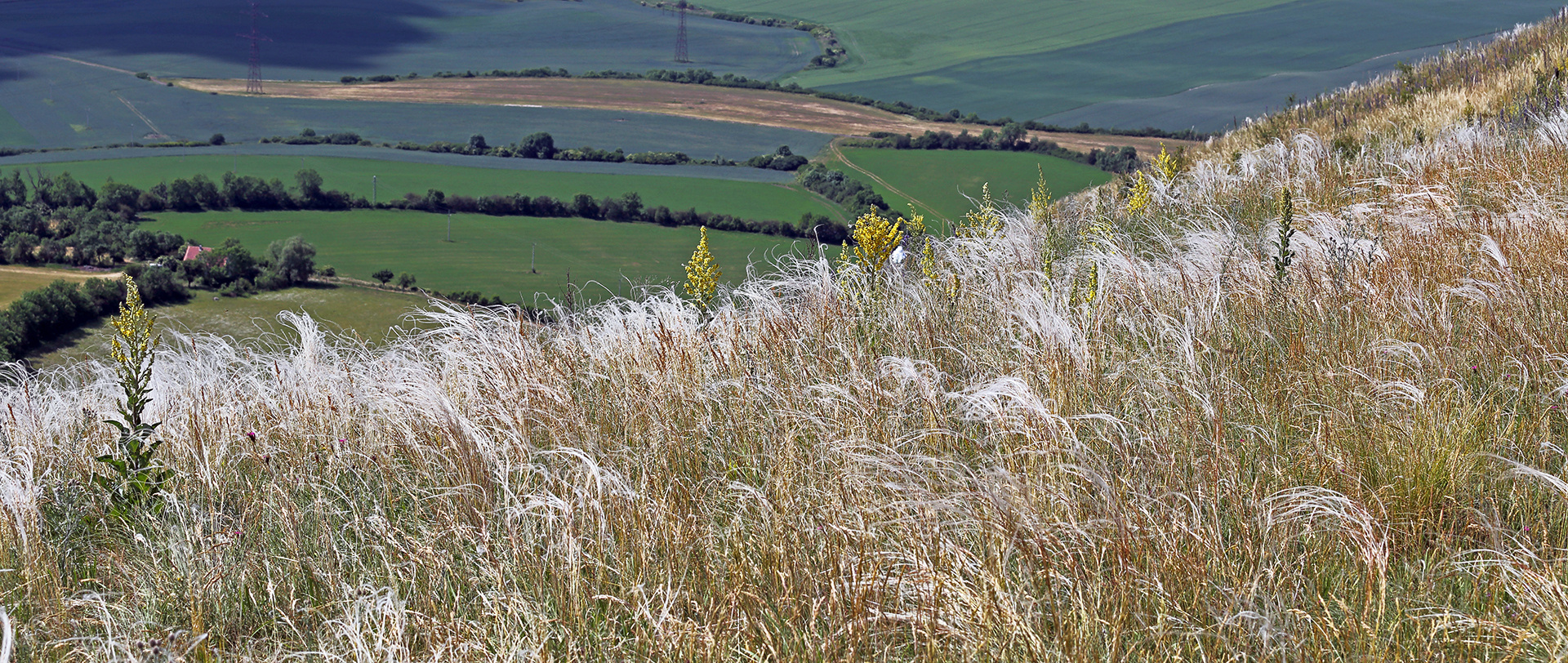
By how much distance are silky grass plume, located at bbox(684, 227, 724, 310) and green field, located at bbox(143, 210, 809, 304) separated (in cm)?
4267

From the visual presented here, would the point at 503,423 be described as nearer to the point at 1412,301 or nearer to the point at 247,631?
the point at 247,631

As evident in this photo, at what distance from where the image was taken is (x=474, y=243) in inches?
2515

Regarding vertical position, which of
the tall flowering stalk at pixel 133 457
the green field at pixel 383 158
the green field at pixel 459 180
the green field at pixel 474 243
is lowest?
the green field at pixel 474 243

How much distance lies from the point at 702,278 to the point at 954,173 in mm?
66137

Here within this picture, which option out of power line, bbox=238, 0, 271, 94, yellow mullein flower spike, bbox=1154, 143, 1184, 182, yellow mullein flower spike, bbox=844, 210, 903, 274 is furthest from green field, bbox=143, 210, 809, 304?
power line, bbox=238, 0, 271, 94

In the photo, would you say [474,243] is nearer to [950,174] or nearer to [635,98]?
[950,174]

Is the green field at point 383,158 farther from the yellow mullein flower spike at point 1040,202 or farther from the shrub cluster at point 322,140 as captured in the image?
the yellow mullein flower spike at point 1040,202

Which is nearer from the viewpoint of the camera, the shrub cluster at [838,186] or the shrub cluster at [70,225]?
the shrub cluster at [838,186]

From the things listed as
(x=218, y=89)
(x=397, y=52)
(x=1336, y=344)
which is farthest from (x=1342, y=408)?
(x=397, y=52)

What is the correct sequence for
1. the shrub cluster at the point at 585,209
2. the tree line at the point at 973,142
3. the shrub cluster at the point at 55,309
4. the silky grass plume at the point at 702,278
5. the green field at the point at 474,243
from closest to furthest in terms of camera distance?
the silky grass plume at the point at 702,278 < the shrub cluster at the point at 55,309 < the green field at the point at 474,243 < the shrub cluster at the point at 585,209 < the tree line at the point at 973,142

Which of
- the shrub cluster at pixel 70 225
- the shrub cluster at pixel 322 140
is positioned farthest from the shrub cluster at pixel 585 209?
the shrub cluster at pixel 322 140

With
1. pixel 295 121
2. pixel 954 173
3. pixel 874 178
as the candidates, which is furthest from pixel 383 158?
pixel 954 173

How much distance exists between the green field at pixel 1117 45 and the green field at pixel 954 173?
13518 millimetres

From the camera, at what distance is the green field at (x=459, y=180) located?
69000 millimetres
